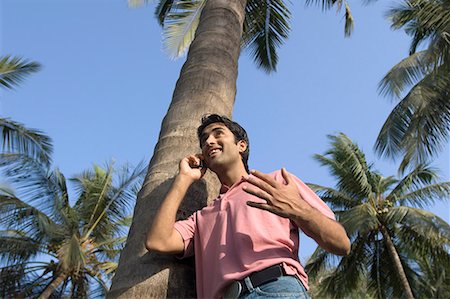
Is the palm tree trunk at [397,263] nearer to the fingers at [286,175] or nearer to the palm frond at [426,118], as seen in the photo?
the palm frond at [426,118]

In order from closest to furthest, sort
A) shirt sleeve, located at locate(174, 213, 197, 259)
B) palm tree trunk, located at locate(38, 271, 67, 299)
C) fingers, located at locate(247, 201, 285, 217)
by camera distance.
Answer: fingers, located at locate(247, 201, 285, 217), shirt sleeve, located at locate(174, 213, 197, 259), palm tree trunk, located at locate(38, 271, 67, 299)

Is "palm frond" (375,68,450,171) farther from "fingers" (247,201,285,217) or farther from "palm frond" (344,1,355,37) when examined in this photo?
"fingers" (247,201,285,217)

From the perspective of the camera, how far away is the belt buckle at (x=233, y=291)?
204 centimetres

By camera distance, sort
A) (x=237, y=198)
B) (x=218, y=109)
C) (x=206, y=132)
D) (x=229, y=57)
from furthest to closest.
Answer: (x=229, y=57) → (x=218, y=109) → (x=206, y=132) → (x=237, y=198)

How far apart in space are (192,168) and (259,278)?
0.80 metres

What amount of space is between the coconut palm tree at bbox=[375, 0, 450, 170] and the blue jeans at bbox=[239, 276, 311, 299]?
31.8 ft

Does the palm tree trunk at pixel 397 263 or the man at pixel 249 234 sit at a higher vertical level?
the palm tree trunk at pixel 397 263

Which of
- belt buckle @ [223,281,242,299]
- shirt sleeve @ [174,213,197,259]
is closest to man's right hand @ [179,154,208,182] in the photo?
shirt sleeve @ [174,213,197,259]

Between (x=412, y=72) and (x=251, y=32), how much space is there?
7.51 meters

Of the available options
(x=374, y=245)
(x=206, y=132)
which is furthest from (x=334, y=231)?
(x=374, y=245)

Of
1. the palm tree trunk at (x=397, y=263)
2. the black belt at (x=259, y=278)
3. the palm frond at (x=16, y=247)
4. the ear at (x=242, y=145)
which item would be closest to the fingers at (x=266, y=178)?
the black belt at (x=259, y=278)

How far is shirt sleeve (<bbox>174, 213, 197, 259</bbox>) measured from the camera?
93.3 inches

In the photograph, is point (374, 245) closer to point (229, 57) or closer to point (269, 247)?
point (229, 57)

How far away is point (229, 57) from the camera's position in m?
3.85
